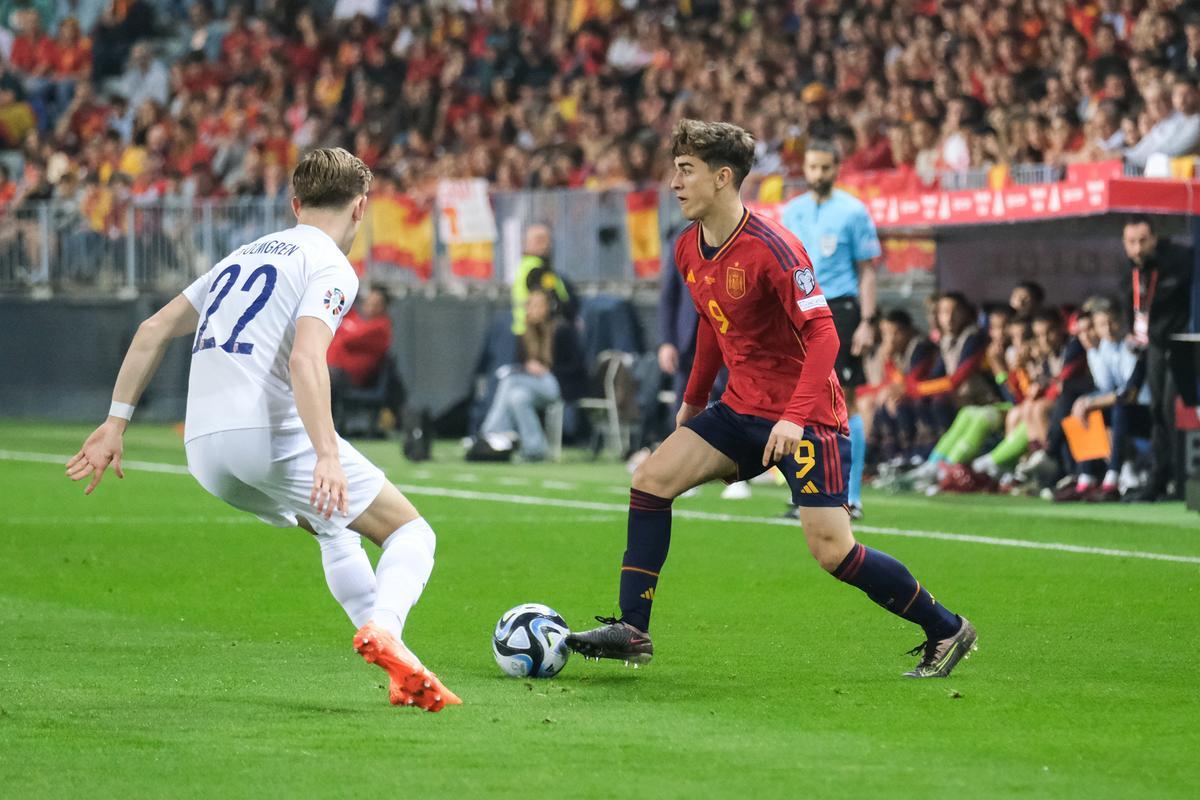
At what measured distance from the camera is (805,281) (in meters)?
7.27

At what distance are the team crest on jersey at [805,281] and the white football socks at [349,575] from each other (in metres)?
1.75

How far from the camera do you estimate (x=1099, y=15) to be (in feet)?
65.0

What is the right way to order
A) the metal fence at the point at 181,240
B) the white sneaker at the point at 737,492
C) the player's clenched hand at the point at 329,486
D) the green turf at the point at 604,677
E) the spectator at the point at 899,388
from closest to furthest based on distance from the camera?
the green turf at the point at 604,677 → the player's clenched hand at the point at 329,486 → the white sneaker at the point at 737,492 → the spectator at the point at 899,388 → the metal fence at the point at 181,240

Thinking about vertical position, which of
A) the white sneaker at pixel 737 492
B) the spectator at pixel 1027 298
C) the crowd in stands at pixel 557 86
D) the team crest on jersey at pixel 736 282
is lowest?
the white sneaker at pixel 737 492

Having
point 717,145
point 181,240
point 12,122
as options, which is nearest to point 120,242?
point 181,240

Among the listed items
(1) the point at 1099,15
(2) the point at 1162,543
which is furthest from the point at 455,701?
(1) the point at 1099,15

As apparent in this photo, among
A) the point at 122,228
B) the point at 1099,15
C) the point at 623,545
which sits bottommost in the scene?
the point at 623,545

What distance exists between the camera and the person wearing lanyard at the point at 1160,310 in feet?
48.0

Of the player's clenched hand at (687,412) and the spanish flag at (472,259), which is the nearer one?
the player's clenched hand at (687,412)

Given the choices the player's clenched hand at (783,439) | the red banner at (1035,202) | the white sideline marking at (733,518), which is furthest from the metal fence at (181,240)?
the player's clenched hand at (783,439)

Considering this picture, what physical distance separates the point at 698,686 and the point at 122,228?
20.4 m

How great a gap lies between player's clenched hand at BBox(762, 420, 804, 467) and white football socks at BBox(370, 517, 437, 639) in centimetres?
117

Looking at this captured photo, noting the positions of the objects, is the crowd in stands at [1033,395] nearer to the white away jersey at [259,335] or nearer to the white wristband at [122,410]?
the white away jersey at [259,335]

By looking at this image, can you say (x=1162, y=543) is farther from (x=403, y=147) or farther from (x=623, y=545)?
(x=403, y=147)
